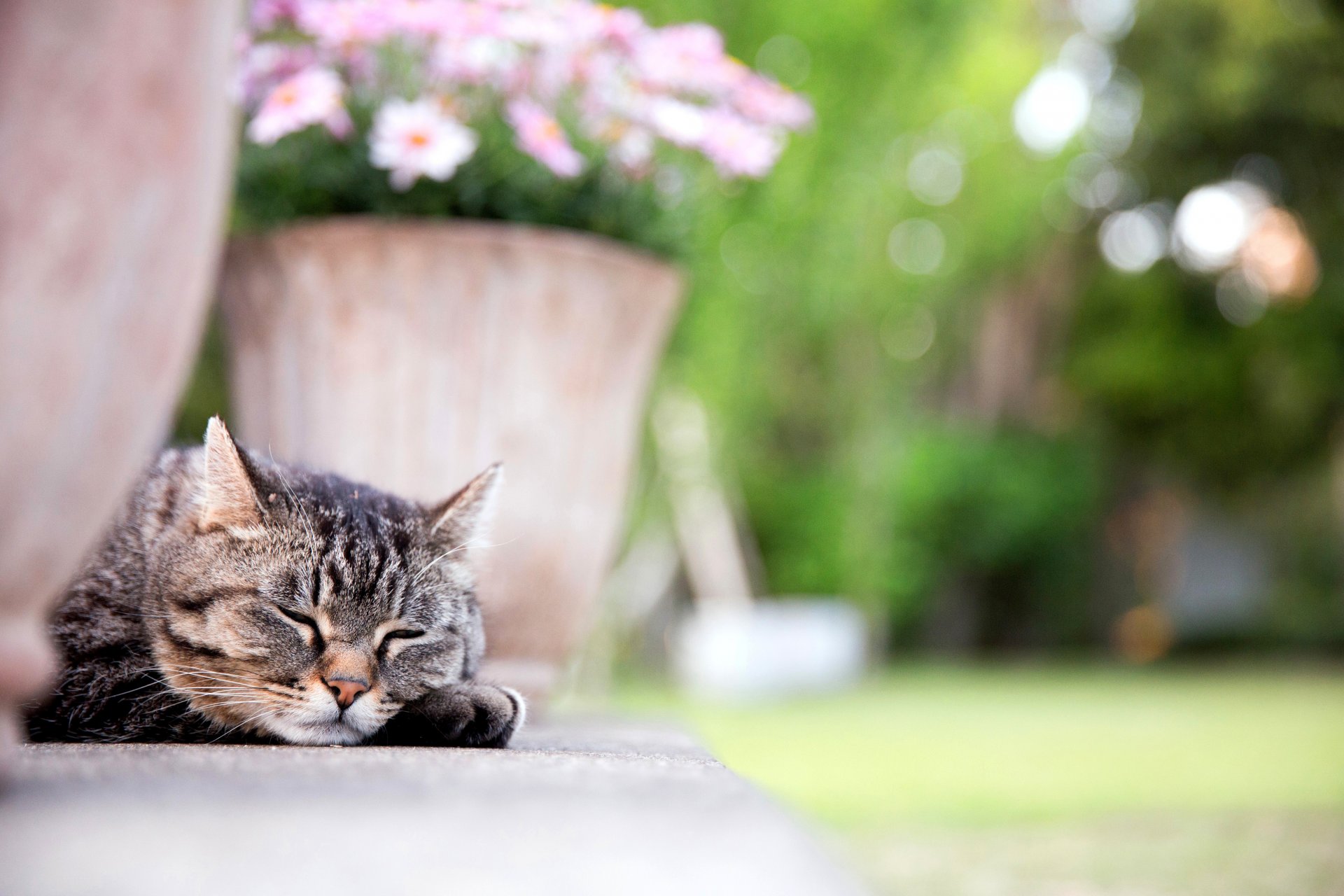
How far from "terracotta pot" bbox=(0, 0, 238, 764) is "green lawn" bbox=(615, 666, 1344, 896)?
2.66m

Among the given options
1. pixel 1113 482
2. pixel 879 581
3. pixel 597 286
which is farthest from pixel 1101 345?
pixel 597 286

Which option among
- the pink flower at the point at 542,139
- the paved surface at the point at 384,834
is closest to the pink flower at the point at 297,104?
the pink flower at the point at 542,139

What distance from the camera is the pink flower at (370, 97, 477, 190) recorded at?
1.72 metres

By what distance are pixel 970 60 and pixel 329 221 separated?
877 centimetres

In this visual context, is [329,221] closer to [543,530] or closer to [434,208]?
[434,208]

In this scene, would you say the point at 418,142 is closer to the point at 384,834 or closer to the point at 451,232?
the point at 451,232

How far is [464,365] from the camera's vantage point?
6.16ft

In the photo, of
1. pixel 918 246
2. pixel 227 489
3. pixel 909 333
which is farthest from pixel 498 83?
pixel 909 333

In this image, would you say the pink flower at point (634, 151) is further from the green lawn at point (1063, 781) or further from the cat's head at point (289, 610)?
the green lawn at point (1063, 781)

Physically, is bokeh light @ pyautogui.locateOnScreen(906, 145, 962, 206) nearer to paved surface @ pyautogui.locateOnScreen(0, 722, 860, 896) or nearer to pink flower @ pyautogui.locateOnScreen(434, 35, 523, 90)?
pink flower @ pyautogui.locateOnScreen(434, 35, 523, 90)

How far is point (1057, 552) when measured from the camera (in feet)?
43.2

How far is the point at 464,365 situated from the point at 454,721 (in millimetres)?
766

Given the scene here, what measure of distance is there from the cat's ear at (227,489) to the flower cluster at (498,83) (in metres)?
0.62

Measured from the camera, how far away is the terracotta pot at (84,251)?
2.18ft
